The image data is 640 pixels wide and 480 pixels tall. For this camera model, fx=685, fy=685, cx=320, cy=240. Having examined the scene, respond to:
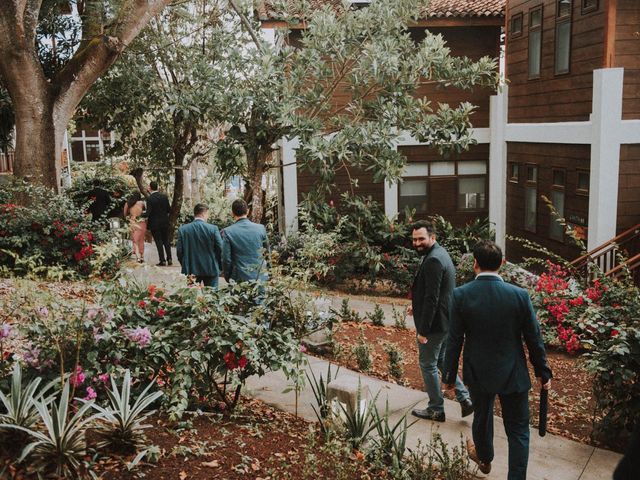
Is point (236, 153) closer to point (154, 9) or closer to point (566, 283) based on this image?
point (154, 9)

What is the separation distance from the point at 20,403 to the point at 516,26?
16.4 metres

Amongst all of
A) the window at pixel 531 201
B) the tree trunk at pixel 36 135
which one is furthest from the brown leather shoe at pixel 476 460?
the window at pixel 531 201

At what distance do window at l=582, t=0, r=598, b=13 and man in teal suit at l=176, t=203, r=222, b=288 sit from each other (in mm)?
9611

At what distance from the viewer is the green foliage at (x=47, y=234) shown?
468 inches

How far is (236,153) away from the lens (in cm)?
1402

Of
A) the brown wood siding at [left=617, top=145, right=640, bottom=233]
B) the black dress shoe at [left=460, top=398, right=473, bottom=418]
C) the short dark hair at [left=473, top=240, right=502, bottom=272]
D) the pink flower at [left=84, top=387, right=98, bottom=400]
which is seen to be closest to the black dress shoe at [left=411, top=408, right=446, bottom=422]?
the black dress shoe at [left=460, top=398, right=473, bottom=418]

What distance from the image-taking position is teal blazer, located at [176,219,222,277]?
28.8ft

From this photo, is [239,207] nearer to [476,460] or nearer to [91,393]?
[91,393]

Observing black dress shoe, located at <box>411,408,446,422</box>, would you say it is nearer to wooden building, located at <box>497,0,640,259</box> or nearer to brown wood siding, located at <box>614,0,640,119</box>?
wooden building, located at <box>497,0,640,259</box>

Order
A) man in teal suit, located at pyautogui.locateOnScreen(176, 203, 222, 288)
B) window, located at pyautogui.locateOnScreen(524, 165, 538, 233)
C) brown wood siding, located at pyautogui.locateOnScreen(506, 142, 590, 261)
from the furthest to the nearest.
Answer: window, located at pyautogui.locateOnScreen(524, 165, 538, 233) → brown wood siding, located at pyautogui.locateOnScreen(506, 142, 590, 261) → man in teal suit, located at pyautogui.locateOnScreen(176, 203, 222, 288)

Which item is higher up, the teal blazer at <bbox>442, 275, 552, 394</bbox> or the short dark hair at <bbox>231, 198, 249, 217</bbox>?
the short dark hair at <bbox>231, 198, 249, 217</bbox>

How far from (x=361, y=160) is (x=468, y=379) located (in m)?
9.17

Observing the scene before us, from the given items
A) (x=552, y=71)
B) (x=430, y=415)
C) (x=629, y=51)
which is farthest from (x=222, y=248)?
(x=552, y=71)

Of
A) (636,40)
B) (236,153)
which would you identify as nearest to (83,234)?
(236,153)
